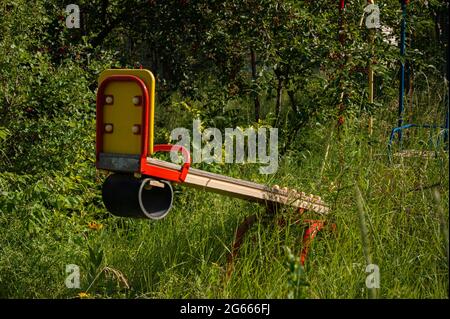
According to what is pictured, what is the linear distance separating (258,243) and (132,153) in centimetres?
97

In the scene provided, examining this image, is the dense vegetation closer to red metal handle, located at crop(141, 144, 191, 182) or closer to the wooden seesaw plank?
the wooden seesaw plank

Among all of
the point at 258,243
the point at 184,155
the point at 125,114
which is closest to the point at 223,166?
the point at 258,243

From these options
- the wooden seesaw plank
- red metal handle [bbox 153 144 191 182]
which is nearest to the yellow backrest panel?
red metal handle [bbox 153 144 191 182]

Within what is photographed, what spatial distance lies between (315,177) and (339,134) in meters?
0.32

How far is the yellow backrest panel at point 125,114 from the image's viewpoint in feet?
12.9

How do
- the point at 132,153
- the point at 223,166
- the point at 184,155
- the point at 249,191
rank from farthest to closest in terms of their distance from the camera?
the point at 223,166 < the point at 249,191 < the point at 184,155 < the point at 132,153

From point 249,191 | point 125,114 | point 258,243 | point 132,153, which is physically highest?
point 125,114

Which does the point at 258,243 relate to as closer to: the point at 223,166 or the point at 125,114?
the point at 125,114

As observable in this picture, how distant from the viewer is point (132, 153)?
3951 millimetres

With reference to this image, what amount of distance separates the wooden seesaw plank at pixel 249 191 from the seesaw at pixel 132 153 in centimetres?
1

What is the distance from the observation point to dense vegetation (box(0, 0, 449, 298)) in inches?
168

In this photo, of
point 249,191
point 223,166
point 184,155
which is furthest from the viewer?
point 223,166

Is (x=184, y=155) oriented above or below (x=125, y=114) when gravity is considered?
below

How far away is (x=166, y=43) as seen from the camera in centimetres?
873
